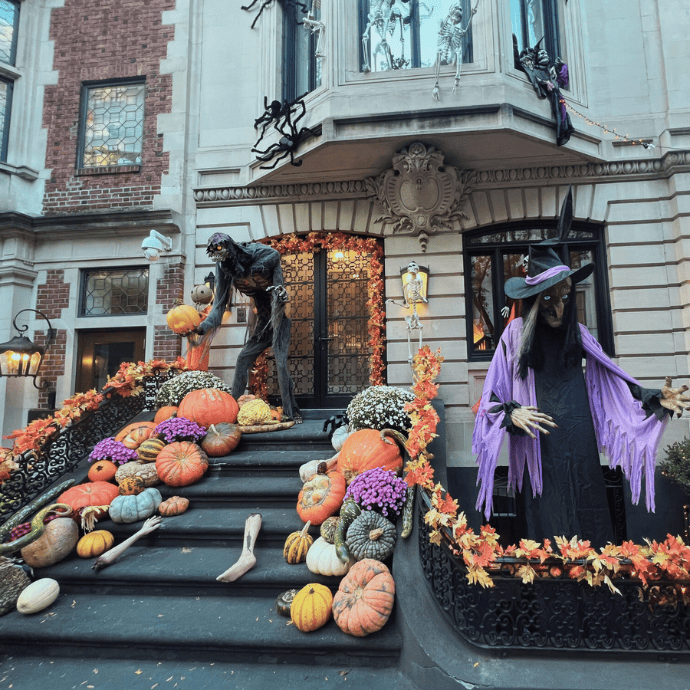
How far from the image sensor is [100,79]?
10.5 m

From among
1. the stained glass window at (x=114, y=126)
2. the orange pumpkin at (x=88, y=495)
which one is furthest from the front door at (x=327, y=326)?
the orange pumpkin at (x=88, y=495)

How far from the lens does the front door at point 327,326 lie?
30.9ft

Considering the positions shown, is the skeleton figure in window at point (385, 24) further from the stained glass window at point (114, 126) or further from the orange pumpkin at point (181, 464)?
the orange pumpkin at point (181, 464)

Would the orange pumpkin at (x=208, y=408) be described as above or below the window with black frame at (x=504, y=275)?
below

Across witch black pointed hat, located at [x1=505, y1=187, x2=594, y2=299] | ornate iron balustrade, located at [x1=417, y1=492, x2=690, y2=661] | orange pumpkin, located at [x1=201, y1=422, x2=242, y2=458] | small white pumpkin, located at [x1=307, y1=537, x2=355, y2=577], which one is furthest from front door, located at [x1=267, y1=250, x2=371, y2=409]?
ornate iron balustrade, located at [x1=417, y1=492, x2=690, y2=661]

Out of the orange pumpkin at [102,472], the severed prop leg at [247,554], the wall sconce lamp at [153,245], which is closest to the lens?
the severed prop leg at [247,554]

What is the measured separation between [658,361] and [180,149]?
9999 millimetres

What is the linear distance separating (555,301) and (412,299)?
5.38m

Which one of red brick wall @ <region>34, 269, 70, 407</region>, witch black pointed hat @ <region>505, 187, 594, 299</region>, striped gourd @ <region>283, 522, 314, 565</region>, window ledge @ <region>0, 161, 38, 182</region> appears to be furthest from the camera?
window ledge @ <region>0, 161, 38, 182</region>

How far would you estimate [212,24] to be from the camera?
33.9ft

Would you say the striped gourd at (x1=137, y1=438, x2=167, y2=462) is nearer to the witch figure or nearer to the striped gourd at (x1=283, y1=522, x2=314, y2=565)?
the striped gourd at (x1=283, y1=522, x2=314, y2=565)

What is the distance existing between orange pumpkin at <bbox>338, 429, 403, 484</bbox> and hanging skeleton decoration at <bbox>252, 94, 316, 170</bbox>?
580 cm

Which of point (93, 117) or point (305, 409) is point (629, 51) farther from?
point (93, 117)

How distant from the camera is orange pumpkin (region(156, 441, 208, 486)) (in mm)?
5270
